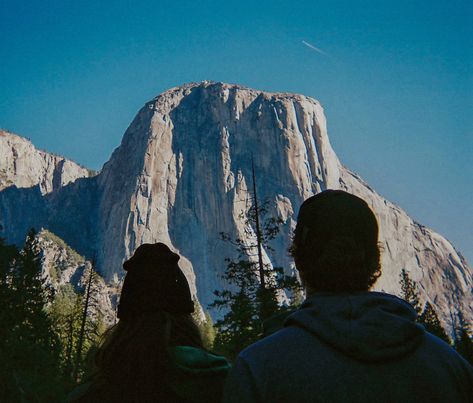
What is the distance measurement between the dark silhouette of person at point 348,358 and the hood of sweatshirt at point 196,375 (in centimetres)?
74

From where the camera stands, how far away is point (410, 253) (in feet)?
494

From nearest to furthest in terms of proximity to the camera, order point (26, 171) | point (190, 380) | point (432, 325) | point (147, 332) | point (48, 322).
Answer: point (190, 380) < point (147, 332) < point (48, 322) < point (432, 325) < point (26, 171)

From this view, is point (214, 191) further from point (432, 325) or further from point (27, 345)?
point (27, 345)

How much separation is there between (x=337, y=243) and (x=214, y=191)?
155239 mm

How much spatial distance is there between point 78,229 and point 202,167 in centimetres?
5018

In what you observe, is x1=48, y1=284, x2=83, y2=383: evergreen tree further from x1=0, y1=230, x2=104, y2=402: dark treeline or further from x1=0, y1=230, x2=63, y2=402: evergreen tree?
x1=0, y1=230, x2=63, y2=402: evergreen tree

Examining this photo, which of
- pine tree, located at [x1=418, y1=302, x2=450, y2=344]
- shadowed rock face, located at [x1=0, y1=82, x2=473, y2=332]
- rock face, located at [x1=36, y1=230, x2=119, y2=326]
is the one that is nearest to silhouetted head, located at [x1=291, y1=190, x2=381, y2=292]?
pine tree, located at [x1=418, y1=302, x2=450, y2=344]

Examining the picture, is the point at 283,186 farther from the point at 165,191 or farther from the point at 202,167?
the point at 165,191

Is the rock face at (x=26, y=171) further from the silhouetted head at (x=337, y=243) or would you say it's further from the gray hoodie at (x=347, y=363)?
the gray hoodie at (x=347, y=363)

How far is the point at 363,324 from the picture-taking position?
5.89ft

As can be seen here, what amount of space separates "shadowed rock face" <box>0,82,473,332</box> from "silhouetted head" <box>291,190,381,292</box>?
13542 centimetres

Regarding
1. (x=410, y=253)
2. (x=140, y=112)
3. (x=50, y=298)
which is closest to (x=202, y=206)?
(x=140, y=112)

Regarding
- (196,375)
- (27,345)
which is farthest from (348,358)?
(27,345)

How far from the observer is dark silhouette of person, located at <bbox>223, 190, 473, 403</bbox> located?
174 centimetres
